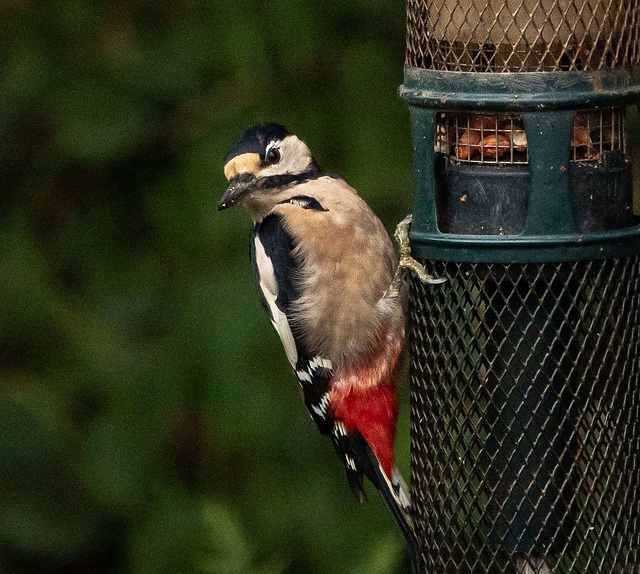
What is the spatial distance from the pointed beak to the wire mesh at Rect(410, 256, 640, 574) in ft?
2.33

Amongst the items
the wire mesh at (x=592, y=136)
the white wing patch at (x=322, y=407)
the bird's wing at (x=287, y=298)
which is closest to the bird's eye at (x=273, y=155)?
the bird's wing at (x=287, y=298)

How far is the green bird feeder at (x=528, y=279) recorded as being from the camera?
7.90ft

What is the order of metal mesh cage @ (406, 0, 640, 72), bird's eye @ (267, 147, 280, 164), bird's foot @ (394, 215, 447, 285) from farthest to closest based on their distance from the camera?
bird's eye @ (267, 147, 280, 164) < bird's foot @ (394, 215, 447, 285) < metal mesh cage @ (406, 0, 640, 72)

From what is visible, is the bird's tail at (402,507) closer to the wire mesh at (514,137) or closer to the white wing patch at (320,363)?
the white wing patch at (320,363)

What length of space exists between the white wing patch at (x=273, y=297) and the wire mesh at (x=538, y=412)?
747mm

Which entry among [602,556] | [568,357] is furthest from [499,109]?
[602,556]

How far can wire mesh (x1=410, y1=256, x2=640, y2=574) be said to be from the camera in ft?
8.30

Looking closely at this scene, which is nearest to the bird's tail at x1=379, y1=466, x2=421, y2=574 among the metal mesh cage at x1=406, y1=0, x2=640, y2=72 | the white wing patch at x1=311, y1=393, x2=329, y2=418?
the white wing patch at x1=311, y1=393, x2=329, y2=418

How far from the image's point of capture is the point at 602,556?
2.64m

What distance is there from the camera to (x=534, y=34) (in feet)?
7.82

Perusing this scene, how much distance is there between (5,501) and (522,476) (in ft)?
7.60

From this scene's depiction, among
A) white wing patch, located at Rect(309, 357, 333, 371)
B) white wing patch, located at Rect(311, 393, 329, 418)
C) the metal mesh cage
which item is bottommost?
white wing patch, located at Rect(311, 393, 329, 418)

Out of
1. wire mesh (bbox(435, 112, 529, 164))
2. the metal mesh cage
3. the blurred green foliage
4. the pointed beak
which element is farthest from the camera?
the blurred green foliage

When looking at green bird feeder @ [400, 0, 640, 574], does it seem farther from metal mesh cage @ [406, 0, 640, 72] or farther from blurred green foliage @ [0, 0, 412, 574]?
blurred green foliage @ [0, 0, 412, 574]
